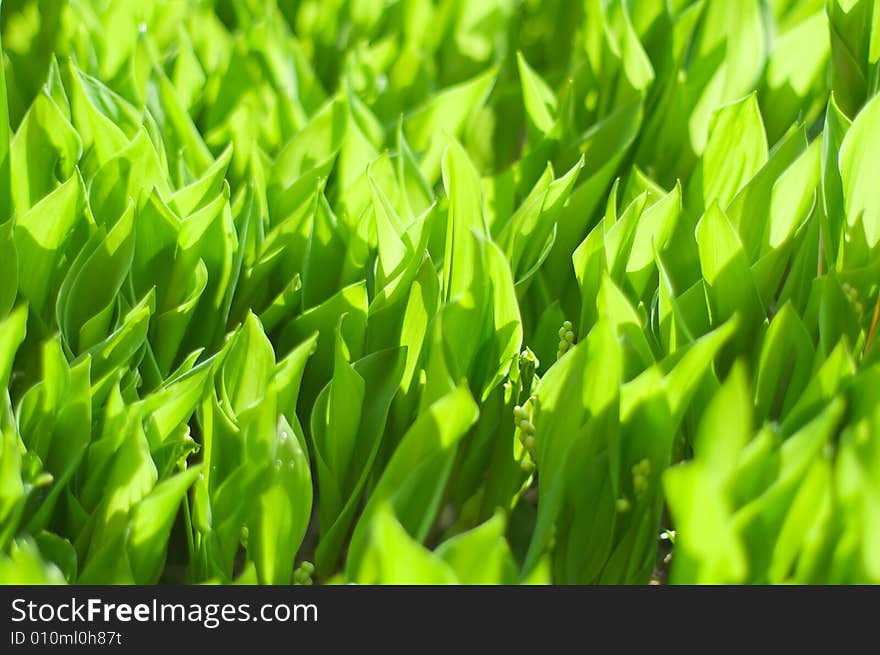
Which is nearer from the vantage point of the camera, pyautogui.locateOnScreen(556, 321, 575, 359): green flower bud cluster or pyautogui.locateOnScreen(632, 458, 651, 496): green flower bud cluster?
pyautogui.locateOnScreen(632, 458, 651, 496): green flower bud cluster

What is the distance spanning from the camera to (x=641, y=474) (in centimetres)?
100

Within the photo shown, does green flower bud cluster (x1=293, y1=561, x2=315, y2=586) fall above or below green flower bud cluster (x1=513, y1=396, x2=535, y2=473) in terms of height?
below

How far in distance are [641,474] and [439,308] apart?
0.26 meters

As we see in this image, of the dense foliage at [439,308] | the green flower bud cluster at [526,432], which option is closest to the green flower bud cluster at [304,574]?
the dense foliage at [439,308]

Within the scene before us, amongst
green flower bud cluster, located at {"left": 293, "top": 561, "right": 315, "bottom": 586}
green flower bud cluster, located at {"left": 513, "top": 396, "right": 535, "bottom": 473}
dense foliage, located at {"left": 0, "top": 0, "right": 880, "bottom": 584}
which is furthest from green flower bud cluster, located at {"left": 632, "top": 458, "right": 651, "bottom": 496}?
green flower bud cluster, located at {"left": 293, "top": 561, "right": 315, "bottom": 586}

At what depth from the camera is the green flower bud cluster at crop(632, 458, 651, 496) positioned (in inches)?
38.9

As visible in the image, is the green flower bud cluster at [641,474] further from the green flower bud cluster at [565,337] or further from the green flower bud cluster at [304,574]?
the green flower bud cluster at [304,574]

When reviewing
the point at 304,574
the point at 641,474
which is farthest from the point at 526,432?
the point at 304,574

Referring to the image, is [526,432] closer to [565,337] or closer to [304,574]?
[565,337]

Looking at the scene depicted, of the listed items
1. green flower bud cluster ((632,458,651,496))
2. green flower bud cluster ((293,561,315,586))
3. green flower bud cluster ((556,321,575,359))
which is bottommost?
green flower bud cluster ((293,561,315,586))

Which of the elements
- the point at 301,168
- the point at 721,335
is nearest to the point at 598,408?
the point at 721,335

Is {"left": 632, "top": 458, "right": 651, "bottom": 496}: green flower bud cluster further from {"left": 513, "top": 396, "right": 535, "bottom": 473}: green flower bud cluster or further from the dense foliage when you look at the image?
{"left": 513, "top": 396, "right": 535, "bottom": 473}: green flower bud cluster

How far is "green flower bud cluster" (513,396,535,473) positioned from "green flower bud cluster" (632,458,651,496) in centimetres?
11

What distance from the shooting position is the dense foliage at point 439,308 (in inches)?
36.3
